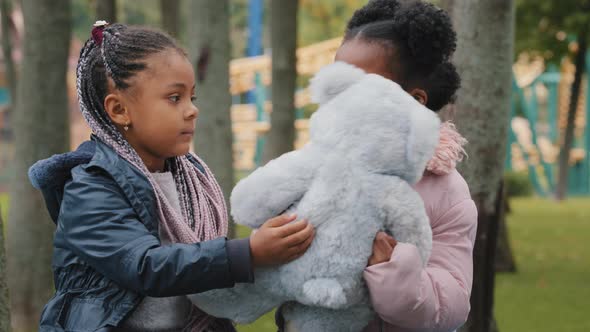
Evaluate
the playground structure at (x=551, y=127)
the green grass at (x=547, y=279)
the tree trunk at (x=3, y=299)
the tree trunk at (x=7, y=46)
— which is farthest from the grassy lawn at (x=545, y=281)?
the playground structure at (x=551, y=127)

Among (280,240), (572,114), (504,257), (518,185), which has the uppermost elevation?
(280,240)

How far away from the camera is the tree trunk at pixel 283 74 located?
37.4 feet

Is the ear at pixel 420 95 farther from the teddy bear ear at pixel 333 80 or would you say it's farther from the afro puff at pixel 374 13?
the teddy bear ear at pixel 333 80

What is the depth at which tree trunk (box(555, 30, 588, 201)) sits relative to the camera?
18.0 metres

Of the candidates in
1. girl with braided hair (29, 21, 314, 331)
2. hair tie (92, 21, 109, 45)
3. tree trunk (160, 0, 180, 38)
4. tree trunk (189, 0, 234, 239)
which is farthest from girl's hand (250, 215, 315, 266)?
tree trunk (160, 0, 180, 38)

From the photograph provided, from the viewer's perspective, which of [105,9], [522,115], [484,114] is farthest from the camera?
[522,115]

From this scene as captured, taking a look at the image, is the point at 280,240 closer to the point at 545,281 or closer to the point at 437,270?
the point at 437,270

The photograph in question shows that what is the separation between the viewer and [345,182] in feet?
7.31

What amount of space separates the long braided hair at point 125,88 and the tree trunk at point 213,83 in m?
4.79

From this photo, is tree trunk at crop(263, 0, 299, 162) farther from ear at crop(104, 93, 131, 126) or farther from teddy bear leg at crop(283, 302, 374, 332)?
teddy bear leg at crop(283, 302, 374, 332)

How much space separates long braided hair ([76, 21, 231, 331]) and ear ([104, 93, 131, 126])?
3 cm

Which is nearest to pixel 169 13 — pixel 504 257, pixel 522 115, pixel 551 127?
pixel 504 257

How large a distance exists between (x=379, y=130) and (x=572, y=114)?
672 inches

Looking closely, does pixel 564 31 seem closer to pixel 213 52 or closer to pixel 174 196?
pixel 213 52
